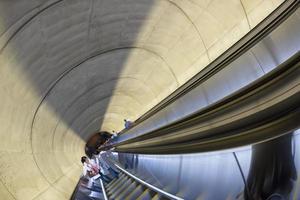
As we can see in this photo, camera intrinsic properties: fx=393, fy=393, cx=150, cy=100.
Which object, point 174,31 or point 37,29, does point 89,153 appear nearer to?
point 174,31

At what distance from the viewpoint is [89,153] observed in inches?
875

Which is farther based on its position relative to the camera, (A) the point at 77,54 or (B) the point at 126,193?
(A) the point at 77,54

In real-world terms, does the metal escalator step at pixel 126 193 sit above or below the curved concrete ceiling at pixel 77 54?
below

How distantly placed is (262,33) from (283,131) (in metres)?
3.27

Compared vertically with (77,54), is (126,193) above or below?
below

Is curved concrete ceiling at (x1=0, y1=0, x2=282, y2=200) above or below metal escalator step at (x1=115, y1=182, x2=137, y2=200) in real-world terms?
above

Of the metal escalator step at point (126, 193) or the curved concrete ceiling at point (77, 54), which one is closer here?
the curved concrete ceiling at point (77, 54)

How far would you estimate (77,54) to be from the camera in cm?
732

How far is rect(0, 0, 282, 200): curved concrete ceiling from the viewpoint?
225 inches

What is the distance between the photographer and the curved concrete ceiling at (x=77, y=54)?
18.7 ft

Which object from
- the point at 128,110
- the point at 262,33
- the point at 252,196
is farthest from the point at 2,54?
the point at 128,110

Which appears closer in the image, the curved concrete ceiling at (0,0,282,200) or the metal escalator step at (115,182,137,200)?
the curved concrete ceiling at (0,0,282,200)

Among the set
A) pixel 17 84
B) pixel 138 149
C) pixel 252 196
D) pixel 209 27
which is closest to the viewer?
pixel 252 196

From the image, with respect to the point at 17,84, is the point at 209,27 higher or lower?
lower
